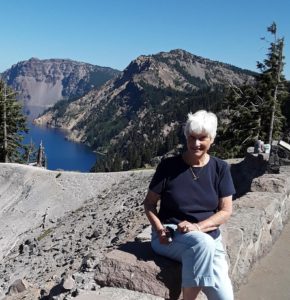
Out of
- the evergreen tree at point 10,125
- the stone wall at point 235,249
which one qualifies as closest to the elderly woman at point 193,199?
the stone wall at point 235,249

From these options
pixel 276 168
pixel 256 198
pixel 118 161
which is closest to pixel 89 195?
pixel 276 168

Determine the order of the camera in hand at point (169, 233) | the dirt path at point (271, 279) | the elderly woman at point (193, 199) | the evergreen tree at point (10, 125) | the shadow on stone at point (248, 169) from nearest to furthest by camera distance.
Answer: the elderly woman at point (193, 199) < the camera in hand at point (169, 233) < the dirt path at point (271, 279) < the shadow on stone at point (248, 169) < the evergreen tree at point (10, 125)

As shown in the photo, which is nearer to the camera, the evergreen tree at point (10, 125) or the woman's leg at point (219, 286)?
the woman's leg at point (219, 286)

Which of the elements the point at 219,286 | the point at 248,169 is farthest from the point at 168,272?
the point at 248,169

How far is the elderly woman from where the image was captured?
204 inches

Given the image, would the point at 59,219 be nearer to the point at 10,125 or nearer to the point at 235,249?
the point at 235,249

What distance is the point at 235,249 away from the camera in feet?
22.1

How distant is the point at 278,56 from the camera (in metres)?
43.2

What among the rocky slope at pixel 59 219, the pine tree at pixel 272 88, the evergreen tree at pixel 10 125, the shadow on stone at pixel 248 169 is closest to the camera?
the shadow on stone at pixel 248 169

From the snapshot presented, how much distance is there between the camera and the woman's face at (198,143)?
545cm

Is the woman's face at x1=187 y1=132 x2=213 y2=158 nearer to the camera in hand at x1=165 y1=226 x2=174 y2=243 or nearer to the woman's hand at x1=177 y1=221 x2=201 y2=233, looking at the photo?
the woman's hand at x1=177 y1=221 x2=201 y2=233

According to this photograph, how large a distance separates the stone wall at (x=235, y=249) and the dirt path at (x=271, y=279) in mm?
143

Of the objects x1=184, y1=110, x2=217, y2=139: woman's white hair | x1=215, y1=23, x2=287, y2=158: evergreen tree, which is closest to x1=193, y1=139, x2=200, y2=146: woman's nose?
x1=184, y1=110, x2=217, y2=139: woman's white hair

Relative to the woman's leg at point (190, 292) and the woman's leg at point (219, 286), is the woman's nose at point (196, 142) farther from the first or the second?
the woman's leg at point (190, 292)
